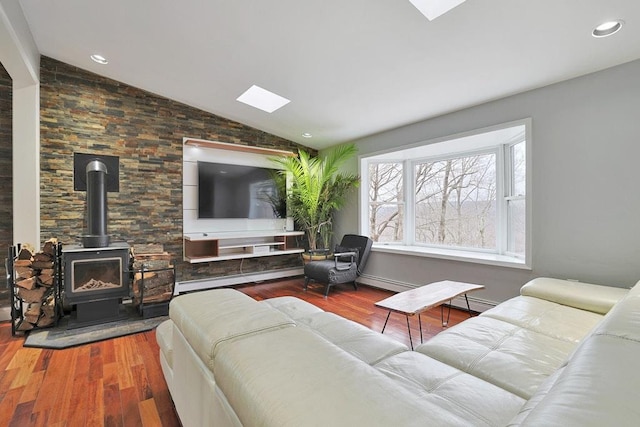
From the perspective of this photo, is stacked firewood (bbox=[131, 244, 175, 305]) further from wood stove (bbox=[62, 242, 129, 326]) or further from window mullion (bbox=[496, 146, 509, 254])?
window mullion (bbox=[496, 146, 509, 254])

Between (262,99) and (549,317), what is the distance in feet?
12.2

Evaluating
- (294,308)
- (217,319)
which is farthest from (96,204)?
(217,319)

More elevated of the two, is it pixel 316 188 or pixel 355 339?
pixel 316 188

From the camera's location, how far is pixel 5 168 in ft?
10.4

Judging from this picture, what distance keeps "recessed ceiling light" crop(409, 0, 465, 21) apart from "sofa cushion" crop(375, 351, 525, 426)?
2223 millimetres

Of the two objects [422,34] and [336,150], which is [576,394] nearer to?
[422,34]

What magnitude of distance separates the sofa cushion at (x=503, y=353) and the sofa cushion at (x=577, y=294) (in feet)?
2.18

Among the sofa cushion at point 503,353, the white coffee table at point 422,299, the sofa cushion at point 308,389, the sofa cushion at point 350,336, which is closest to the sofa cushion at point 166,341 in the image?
the sofa cushion at point 350,336

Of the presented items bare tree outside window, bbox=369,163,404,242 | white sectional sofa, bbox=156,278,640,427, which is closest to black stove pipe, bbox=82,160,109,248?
white sectional sofa, bbox=156,278,640,427

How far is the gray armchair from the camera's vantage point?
4.10 metres

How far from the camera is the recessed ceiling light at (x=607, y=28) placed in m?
2.02

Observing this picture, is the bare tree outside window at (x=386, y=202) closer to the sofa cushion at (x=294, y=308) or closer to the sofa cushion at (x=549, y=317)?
the sofa cushion at (x=549, y=317)

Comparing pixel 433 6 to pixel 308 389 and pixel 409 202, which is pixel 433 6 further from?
pixel 409 202

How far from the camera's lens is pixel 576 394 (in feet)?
1.82
